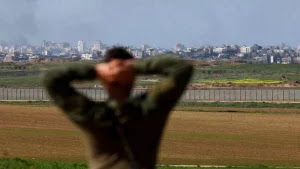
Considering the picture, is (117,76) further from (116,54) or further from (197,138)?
(197,138)

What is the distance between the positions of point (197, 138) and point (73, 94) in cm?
3906

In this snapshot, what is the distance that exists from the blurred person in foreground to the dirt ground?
62.1 ft

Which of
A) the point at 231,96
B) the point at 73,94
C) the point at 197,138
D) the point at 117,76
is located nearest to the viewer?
the point at 117,76

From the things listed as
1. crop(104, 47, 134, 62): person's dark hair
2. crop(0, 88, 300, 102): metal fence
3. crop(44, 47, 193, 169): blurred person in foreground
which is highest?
crop(104, 47, 134, 62): person's dark hair

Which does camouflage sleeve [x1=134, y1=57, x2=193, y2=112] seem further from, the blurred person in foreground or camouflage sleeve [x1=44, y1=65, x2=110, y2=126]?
camouflage sleeve [x1=44, y1=65, x2=110, y2=126]

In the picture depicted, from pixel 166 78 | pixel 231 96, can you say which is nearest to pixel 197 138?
pixel 166 78

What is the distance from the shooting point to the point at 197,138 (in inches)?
1751

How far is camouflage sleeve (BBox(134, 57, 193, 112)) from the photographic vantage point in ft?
18.2

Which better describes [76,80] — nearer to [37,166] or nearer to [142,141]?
[142,141]

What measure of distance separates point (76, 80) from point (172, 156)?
2844cm

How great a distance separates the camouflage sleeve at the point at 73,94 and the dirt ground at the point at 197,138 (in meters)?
18.9

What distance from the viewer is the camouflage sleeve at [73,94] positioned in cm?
554

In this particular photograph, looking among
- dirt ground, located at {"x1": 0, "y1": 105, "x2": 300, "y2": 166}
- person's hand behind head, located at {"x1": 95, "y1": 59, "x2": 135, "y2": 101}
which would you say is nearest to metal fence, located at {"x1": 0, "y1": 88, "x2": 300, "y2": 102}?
dirt ground, located at {"x1": 0, "y1": 105, "x2": 300, "y2": 166}

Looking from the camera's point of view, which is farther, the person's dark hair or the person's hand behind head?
the person's dark hair
